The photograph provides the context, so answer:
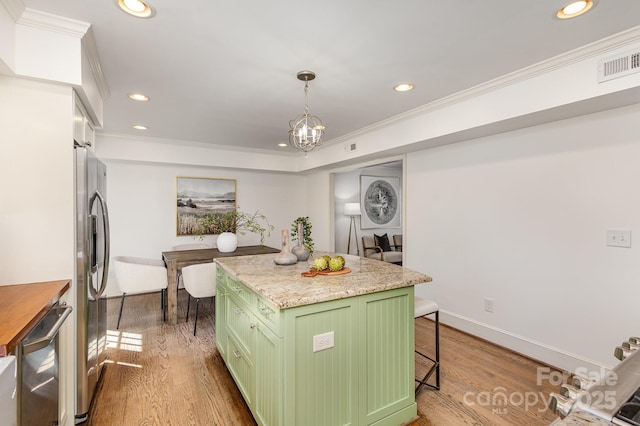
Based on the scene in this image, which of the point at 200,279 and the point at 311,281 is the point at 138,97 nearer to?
the point at 200,279

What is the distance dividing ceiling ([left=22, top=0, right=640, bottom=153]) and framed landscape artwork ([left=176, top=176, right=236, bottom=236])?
2.11m

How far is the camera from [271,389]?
5.46 feet

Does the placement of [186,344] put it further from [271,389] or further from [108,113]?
[108,113]

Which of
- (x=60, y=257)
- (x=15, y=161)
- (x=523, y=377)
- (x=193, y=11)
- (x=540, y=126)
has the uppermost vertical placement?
(x=193, y=11)

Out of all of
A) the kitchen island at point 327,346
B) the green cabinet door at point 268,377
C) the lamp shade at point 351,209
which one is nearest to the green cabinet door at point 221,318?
the kitchen island at point 327,346

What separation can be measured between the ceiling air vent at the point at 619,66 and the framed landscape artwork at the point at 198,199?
5.02 m

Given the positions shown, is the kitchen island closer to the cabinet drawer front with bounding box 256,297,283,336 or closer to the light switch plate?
the cabinet drawer front with bounding box 256,297,283,336

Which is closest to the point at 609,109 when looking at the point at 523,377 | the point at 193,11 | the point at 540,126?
the point at 540,126

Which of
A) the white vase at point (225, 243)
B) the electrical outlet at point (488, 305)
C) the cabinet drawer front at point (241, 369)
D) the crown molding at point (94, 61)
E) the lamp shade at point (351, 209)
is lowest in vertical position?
the cabinet drawer front at point (241, 369)

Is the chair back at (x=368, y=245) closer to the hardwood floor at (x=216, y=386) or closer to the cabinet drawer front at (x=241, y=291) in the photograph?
the hardwood floor at (x=216, y=386)

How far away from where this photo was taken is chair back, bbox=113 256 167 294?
140 inches

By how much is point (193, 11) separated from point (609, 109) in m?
2.96

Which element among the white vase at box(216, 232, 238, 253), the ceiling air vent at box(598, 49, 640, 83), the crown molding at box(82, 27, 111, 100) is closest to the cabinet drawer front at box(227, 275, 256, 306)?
the crown molding at box(82, 27, 111, 100)

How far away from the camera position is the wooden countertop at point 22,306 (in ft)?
3.71
